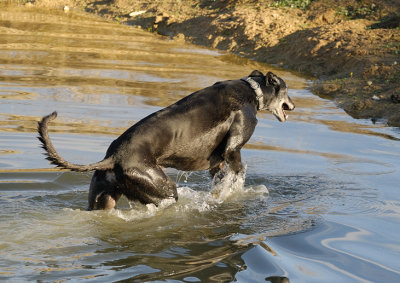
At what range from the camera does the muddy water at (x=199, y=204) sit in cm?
580

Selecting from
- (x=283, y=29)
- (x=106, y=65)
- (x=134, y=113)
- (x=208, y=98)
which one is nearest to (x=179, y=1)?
(x=283, y=29)

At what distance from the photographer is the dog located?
645cm

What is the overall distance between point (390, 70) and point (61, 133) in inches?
264

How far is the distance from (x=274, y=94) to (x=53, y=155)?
2.88 m

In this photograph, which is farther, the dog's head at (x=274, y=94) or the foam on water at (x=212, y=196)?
the dog's head at (x=274, y=94)

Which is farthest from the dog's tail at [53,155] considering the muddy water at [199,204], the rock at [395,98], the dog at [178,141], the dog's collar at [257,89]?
the rock at [395,98]

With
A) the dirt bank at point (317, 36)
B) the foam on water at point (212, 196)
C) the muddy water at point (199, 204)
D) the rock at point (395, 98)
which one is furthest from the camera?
the dirt bank at point (317, 36)

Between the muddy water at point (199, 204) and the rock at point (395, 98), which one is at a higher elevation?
the rock at point (395, 98)

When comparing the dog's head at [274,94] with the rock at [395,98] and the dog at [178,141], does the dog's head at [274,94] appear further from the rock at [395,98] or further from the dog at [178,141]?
the rock at [395,98]

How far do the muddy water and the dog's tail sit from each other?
55 centimetres

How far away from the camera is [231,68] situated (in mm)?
15531

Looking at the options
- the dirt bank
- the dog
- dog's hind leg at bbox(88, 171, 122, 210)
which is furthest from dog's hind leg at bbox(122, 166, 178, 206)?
the dirt bank

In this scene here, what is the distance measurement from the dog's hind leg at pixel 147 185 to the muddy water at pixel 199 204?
19 centimetres

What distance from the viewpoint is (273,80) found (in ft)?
26.1
